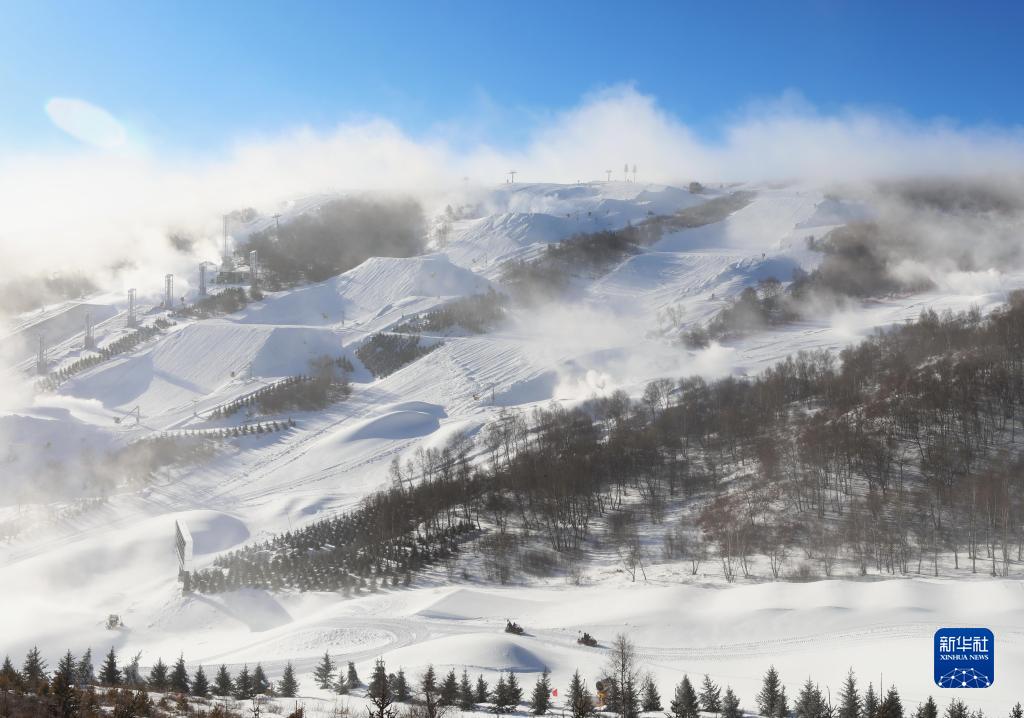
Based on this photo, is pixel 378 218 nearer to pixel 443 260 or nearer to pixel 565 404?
pixel 443 260

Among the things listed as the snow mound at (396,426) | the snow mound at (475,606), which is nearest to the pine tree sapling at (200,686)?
the snow mound at (475,606)

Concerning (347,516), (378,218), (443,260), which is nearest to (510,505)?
(347,516)

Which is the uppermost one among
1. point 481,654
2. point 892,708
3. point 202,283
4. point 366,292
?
point 202,283

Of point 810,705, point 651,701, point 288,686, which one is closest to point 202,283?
point 288,686

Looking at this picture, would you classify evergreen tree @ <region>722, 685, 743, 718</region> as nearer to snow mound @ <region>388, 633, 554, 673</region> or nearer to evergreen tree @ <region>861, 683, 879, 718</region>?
evergreen tree @ <region>861, 683, 879, 718</region>

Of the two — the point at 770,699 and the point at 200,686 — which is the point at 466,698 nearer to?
the point at 200,686

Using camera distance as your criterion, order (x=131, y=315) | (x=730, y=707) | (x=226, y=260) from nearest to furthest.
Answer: (x=730, y=707), (x=131, y=315), (x=226, y=260)

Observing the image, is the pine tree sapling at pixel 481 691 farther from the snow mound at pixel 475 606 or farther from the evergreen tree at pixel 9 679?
the evergreen tree at pixel 9 679
